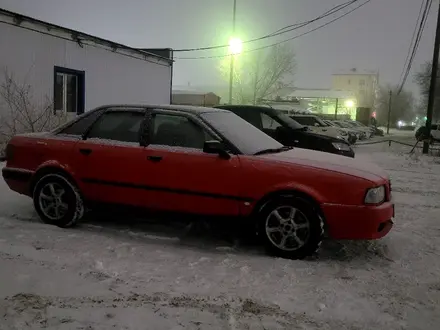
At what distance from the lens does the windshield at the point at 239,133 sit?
4926 millimetres

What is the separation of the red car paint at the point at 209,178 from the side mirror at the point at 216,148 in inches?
2.0

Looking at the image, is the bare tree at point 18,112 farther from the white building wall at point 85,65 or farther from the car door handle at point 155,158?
the car door handle at point 155,158

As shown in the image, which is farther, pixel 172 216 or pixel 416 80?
pixel 416 80

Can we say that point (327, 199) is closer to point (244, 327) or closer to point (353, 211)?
point (353, 211)

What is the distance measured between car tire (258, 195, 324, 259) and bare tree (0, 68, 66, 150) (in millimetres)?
8894

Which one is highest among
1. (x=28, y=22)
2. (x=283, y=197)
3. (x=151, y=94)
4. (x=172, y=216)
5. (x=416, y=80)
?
(x=416, y=80)

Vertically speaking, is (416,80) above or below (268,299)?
above

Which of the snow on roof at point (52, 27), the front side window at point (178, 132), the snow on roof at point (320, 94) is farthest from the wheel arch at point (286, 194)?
the snow on roof at point (320, 94)

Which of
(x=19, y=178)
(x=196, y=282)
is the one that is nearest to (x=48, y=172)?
(x=19, y=178)

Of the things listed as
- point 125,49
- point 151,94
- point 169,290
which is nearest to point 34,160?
point 169,290

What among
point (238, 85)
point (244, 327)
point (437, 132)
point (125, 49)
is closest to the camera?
point (244, 327)

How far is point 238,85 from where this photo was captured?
187ft

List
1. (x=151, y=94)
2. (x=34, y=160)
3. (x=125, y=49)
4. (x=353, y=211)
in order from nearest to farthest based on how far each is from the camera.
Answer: (x=353, y=211) → (x=34, y=160) → (x=125, y=49) → (x=151, y=94)

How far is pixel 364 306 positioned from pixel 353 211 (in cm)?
108
